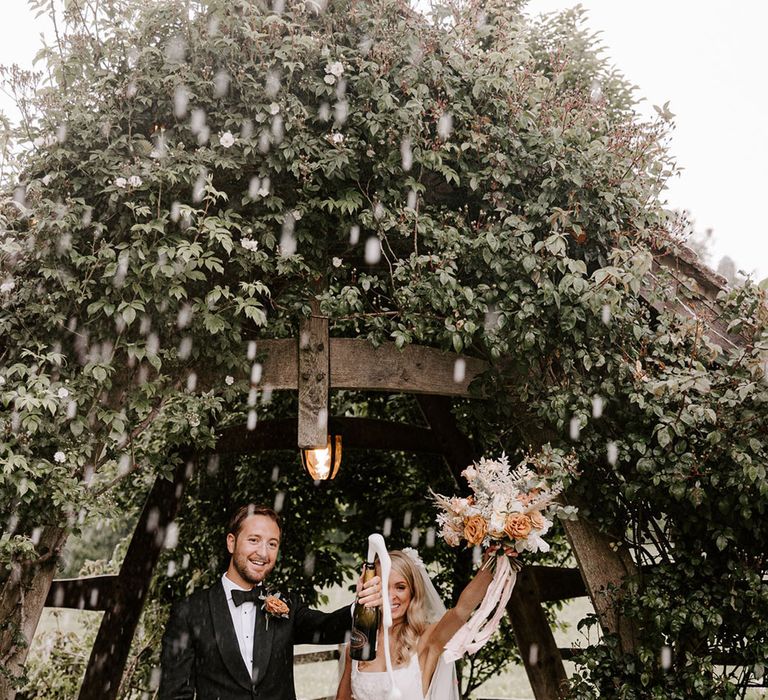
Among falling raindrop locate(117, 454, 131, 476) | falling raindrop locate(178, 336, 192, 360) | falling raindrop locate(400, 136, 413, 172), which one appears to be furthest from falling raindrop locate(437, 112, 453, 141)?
falling raindrop locate(117, 454, 131, 476)

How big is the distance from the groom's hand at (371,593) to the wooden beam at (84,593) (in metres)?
3.97

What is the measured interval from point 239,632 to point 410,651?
941mm

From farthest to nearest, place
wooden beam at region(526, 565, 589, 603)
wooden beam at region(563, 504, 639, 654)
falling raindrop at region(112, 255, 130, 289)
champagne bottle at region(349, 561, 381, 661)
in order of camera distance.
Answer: wooden beam at region(526, 565, 589, 603) → wooden beam at region(563, 504, 639, 654) → falling raindrop at region(112, 255, 130, 289) → champagne bottle at region(349, 561, 381, 661)

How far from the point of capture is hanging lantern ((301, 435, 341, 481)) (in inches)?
199

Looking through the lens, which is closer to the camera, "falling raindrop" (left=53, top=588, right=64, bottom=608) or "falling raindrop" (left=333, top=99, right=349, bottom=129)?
"falling raindrop" (left=333, top=99, right=349, bottom=129)

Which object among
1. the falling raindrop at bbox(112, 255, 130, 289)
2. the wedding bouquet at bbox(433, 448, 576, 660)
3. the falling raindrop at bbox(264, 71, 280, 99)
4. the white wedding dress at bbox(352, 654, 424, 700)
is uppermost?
the falling raindrop at bbox(264, 71, 280, 99)

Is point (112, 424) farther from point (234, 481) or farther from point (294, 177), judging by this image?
point (234, 481)

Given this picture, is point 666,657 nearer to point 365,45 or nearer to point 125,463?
point 125,463

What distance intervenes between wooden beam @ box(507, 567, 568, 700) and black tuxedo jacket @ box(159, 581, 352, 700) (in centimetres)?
316

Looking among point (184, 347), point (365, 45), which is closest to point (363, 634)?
point (184, 347)

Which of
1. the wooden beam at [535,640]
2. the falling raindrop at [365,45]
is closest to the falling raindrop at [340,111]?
the falling raindrop at [365,45]

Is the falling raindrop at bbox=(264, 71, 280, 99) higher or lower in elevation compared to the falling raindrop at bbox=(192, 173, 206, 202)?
higher

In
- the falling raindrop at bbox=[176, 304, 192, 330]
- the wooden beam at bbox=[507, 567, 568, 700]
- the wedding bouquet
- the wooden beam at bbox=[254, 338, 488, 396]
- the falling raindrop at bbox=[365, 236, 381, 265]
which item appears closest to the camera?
the wedding bouquet

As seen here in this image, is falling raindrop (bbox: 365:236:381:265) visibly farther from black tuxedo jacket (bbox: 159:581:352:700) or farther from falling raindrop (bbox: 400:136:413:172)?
black tuxedo jacket (bbox: 159:581:352:700)
